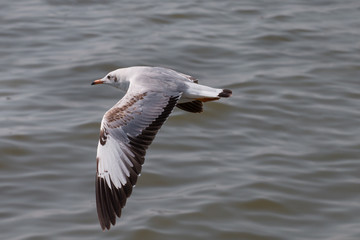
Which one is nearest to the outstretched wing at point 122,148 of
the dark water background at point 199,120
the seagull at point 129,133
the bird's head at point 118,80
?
the seagull at point 129,133

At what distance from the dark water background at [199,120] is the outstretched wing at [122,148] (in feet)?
3.50

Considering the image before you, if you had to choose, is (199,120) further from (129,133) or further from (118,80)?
(129,133)

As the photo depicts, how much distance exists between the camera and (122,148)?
6164mm

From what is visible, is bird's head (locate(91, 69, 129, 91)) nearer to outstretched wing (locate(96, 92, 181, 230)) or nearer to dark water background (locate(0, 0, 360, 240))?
outstretched wing (locate(96, 92, 181, 230))

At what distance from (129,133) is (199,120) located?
2969mm

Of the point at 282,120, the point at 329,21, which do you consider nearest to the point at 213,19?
the point at 329,21

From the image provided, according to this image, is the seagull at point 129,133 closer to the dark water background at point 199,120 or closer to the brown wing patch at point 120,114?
the brown wing patch at point 120,114

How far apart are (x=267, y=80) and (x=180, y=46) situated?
1.52 meters

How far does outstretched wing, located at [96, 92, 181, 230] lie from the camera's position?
20.0ft

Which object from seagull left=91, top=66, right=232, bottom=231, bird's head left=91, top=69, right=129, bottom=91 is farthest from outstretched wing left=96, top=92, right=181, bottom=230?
bird's head left=91, top=69, right=129, bottom=91

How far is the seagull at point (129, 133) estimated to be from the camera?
20.0 ft

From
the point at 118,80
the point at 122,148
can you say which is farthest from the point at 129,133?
the point at 118,80

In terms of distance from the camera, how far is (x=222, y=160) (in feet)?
26.9

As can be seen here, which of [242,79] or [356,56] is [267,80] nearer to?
[242,79]
